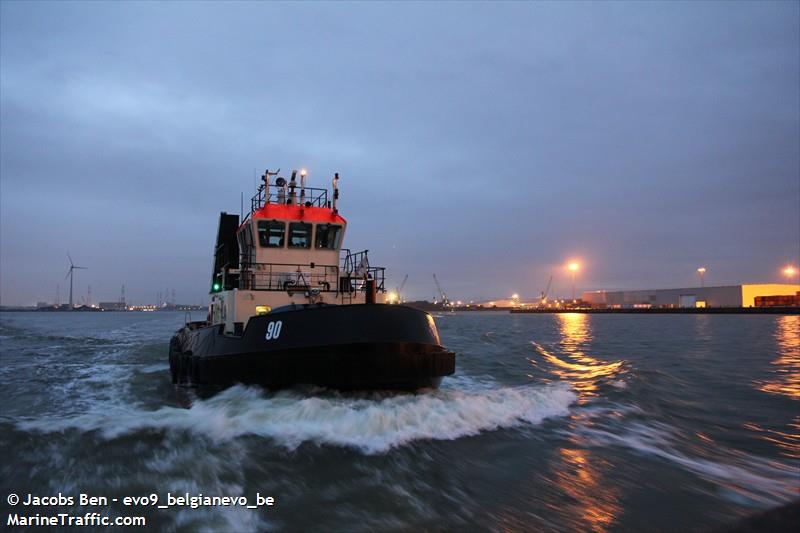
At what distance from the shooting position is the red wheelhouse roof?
452 inches

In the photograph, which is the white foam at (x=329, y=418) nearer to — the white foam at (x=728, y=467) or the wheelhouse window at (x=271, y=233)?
the white foam at (x=728, y=467)

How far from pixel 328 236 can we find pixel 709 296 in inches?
4425

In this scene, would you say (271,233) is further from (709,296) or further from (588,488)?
(709,296)

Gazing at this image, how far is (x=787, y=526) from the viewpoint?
137 inches

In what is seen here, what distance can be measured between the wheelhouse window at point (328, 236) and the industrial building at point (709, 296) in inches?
3959

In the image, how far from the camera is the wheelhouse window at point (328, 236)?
39.7 ft

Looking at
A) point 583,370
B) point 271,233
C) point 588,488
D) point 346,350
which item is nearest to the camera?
point 588,488

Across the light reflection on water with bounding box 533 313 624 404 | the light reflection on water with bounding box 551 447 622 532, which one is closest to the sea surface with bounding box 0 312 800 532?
the light reflection on water with bounding box 551 447 622 532

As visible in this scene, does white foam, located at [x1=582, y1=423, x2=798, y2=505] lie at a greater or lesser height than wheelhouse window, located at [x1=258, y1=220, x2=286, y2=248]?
lesser

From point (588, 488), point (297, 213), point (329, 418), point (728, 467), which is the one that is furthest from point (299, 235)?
point (728, 467)

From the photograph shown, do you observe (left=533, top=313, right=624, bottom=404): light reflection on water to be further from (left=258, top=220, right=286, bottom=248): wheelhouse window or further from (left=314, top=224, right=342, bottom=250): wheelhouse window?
(left=258, top=220, right=286, bottom=248): wheelhouse window

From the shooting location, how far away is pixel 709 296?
99688 millimetres

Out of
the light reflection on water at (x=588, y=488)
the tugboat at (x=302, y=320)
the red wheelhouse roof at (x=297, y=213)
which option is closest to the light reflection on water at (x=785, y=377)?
the light reflection on water at (x=588, y=488)

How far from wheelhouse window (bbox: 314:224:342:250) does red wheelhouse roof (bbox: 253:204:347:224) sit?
21 centimetres
